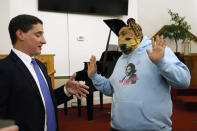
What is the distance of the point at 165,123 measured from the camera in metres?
1.61

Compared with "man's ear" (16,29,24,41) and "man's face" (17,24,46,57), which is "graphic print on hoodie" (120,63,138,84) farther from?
"man's ear" (16,29,24,41)

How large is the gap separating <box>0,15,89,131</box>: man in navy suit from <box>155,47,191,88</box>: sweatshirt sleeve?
80 cm

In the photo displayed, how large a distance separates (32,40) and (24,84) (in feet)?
1.06

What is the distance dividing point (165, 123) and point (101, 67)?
235 cm

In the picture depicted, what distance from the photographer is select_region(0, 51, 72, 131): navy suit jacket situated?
1.33 metres

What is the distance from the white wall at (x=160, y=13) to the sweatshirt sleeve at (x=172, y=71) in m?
5.21

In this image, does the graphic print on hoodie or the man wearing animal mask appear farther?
the graphic print on hoodie

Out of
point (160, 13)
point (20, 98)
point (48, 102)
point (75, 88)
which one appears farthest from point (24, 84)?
point (160, 13)

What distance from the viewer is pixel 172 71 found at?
4.74 feet

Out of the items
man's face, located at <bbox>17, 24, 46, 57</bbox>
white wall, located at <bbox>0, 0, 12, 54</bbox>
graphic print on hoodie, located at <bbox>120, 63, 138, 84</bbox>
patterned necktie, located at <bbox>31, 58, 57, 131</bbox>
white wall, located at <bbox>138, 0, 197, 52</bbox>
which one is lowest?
patterned necktie, located at <bbox>31, 58, 57, 131</bbox>

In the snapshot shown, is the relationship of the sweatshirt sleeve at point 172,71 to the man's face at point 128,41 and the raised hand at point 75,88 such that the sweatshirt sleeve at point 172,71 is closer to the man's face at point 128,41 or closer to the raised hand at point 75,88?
the man's face at point 128,41

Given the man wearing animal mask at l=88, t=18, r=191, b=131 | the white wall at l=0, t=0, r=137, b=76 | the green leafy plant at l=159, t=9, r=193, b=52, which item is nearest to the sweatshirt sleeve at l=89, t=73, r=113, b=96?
the man wearing animal mask at l=88, t=18, r=191, b=131

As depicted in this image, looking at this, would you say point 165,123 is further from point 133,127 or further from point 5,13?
point 5,13

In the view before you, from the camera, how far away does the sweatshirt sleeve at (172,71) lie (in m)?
1.44
